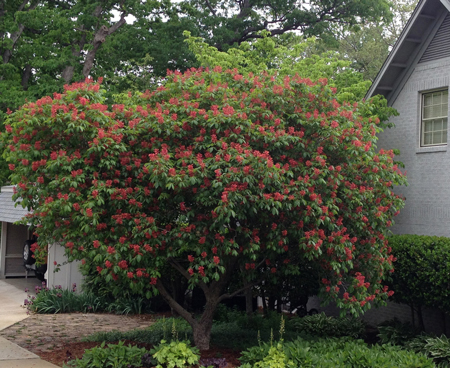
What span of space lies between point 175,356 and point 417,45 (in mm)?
9474

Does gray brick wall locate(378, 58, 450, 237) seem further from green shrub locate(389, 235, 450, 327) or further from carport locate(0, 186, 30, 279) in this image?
carport locate(0, 186, 30, 279)

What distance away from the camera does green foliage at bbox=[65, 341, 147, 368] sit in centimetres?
906

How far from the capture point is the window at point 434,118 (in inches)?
520

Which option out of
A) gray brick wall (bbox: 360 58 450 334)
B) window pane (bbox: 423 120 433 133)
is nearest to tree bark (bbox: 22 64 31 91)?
gray brick wall (bbox: 360 58 450 334)

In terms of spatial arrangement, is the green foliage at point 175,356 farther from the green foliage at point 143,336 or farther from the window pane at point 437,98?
the window pane at point 437,98

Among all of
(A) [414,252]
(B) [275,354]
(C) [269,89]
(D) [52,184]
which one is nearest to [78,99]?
(D) [52,184]

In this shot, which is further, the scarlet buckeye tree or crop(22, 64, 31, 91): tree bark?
crop(22, 64, 31, 91): tree bark

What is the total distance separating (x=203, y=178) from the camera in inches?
343

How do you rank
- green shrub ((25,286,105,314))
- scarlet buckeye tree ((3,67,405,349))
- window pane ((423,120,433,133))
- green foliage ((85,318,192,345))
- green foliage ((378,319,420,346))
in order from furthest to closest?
green shrub ((25,286,105,314)) < window pane ((423,120,433,133)) < green foliage ((378,319,420,346)) < green foliage ((85,318,192,345)) < scarlet buckeye tree ((3,67,405,349))

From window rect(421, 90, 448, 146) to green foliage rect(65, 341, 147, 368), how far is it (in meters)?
8.44

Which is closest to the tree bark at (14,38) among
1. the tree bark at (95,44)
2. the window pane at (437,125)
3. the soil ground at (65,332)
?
the tree bark at (95,44)

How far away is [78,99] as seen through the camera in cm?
938

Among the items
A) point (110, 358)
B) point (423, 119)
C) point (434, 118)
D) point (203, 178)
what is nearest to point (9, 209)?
point (110, 358)

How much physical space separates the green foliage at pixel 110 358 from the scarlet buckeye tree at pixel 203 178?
1078 millimetres
